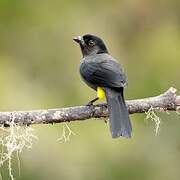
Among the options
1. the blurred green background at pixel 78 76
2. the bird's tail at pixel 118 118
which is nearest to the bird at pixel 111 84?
the bird's tail at pixel 118 118

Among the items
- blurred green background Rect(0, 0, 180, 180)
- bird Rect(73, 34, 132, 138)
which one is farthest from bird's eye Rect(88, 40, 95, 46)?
blurred green background Rect(0, 0, 180, 180)

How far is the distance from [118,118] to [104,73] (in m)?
0.46

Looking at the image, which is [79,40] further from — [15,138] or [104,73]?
[15,138]

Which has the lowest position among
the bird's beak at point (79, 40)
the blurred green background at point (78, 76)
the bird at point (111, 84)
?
the bird at point (111, 84)

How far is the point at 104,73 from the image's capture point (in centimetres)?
686

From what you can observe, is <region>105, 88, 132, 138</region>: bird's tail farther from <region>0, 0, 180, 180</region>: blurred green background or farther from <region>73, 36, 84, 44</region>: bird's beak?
<region>0, 0, 180, 180</region>: blurred green background

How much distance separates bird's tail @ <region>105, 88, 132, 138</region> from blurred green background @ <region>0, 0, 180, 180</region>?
10.2ft

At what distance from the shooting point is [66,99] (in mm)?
10508

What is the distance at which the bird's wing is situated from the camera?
6777mm

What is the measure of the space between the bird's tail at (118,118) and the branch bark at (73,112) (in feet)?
0.27


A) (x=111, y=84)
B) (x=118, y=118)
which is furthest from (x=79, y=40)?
(x=118, y=118)

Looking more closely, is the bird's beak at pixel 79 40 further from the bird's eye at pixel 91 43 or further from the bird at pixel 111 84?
the bird at pixel 111 84

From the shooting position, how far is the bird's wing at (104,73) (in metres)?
6.78

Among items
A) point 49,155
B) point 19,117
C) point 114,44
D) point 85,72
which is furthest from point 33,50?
point 19,117
